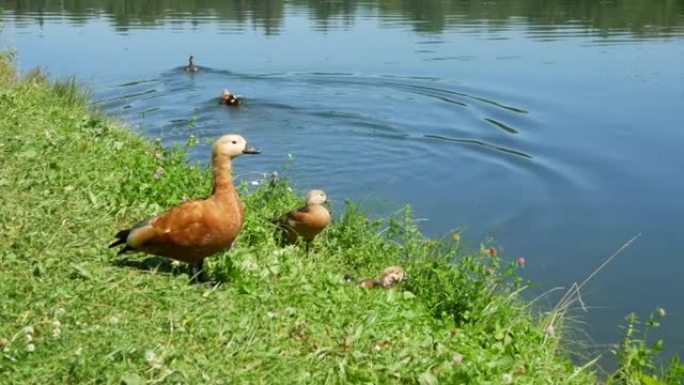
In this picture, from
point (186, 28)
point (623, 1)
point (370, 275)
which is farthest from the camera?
point (623, 1)

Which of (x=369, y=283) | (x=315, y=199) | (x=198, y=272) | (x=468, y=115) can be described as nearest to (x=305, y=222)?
(x=315, y=199)

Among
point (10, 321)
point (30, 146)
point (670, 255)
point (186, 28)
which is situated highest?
point (186, 28)

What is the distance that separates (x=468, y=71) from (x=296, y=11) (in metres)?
19.9

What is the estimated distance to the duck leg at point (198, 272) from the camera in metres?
6.22

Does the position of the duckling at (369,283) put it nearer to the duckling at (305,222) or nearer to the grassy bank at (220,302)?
the grassy bank at (220,302)

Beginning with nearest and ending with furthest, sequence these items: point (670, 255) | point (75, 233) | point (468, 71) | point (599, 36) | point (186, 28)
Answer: point (75, 233)
point (670, 255)
point (468, 71)
point (599, 36)
point (186, 28)

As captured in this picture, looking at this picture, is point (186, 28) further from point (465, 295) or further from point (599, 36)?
point (465, 295)

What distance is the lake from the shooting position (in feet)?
35.2

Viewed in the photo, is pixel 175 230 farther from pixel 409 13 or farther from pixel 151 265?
pixel 409 13

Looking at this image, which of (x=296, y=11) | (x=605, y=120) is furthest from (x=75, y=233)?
(x=296, y=11)

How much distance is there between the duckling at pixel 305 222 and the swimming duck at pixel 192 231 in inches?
72.7

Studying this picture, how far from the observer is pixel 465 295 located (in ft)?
23.8

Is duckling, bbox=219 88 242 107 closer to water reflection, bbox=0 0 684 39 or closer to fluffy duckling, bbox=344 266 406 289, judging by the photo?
fluffy duckling, bbox=344 266 406 289

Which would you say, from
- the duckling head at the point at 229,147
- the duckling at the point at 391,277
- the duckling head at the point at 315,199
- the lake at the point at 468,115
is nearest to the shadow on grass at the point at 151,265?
the duckling head at the point at 229,147
